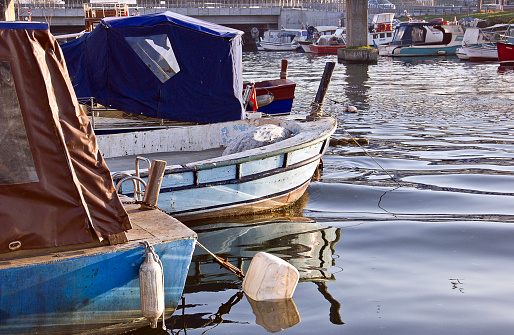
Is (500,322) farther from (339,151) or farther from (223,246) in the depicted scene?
(339,151)

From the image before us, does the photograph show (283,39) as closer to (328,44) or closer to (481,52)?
(328,44)

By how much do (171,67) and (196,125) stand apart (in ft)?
4.87

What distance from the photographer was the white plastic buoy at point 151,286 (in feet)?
16.9

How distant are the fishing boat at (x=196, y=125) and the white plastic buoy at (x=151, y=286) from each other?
3.08 m

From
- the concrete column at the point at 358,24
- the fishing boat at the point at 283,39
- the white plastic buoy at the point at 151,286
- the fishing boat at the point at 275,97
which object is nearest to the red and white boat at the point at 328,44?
the fishing boat at the point at 283,39

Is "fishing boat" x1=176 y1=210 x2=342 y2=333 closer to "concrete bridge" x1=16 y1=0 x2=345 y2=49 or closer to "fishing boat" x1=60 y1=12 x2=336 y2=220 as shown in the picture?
"fishing boat" x1=60 y1=12 x2=336 y2=220

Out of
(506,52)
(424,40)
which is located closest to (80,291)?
(506,52)

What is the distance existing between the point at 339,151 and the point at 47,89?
10.0 meters

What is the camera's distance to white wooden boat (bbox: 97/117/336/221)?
8438 mm

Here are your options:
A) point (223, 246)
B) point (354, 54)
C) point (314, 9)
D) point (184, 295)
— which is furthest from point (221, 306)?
point (314, 9)

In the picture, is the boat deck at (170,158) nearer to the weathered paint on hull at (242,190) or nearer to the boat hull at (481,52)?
the weathered paint on hull at (242,190)

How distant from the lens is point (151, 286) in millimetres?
5176

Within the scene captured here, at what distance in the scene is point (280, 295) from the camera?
628 cm

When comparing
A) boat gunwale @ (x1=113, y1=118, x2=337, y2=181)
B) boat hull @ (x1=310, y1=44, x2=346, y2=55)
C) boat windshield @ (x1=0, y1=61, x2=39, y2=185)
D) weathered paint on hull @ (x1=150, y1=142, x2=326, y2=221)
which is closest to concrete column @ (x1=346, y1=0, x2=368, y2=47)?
boat hull @ (x1=310, y1=44, x2=346, y2=55)
